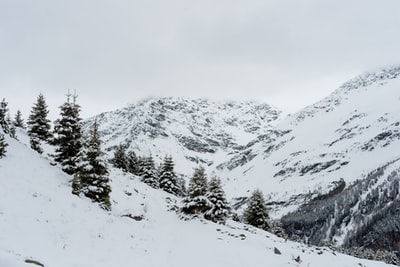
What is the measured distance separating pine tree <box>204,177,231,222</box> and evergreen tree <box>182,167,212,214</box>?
2.84 ft

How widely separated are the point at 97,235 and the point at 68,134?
43.4 ft

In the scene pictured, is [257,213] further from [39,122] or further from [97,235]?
[97,235]

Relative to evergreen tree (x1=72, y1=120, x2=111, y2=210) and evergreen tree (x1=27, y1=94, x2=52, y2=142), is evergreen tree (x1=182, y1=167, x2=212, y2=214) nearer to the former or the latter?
evergreen tree (x1=72, y1=120, x2=111, y2=210)

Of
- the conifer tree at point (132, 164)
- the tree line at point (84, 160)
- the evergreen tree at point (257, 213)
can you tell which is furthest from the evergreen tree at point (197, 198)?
the conifer tree at point (132, 164)

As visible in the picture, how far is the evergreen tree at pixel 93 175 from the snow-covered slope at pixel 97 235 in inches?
39.3

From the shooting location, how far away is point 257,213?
1903 inches

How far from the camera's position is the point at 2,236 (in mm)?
12484

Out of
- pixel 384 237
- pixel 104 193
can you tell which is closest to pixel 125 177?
pixel 104 193

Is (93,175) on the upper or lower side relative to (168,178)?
lower

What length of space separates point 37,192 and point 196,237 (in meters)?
10.3

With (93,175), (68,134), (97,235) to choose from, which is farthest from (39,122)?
(97,235)

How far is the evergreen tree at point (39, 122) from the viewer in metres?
40.6

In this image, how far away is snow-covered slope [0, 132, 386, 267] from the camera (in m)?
13.5

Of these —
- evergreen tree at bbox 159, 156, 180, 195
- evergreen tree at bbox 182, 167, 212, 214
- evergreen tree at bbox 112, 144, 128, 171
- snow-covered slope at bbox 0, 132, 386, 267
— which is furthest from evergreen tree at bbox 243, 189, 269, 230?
snow-covered slope at bbox 0, 132, 386, 267
